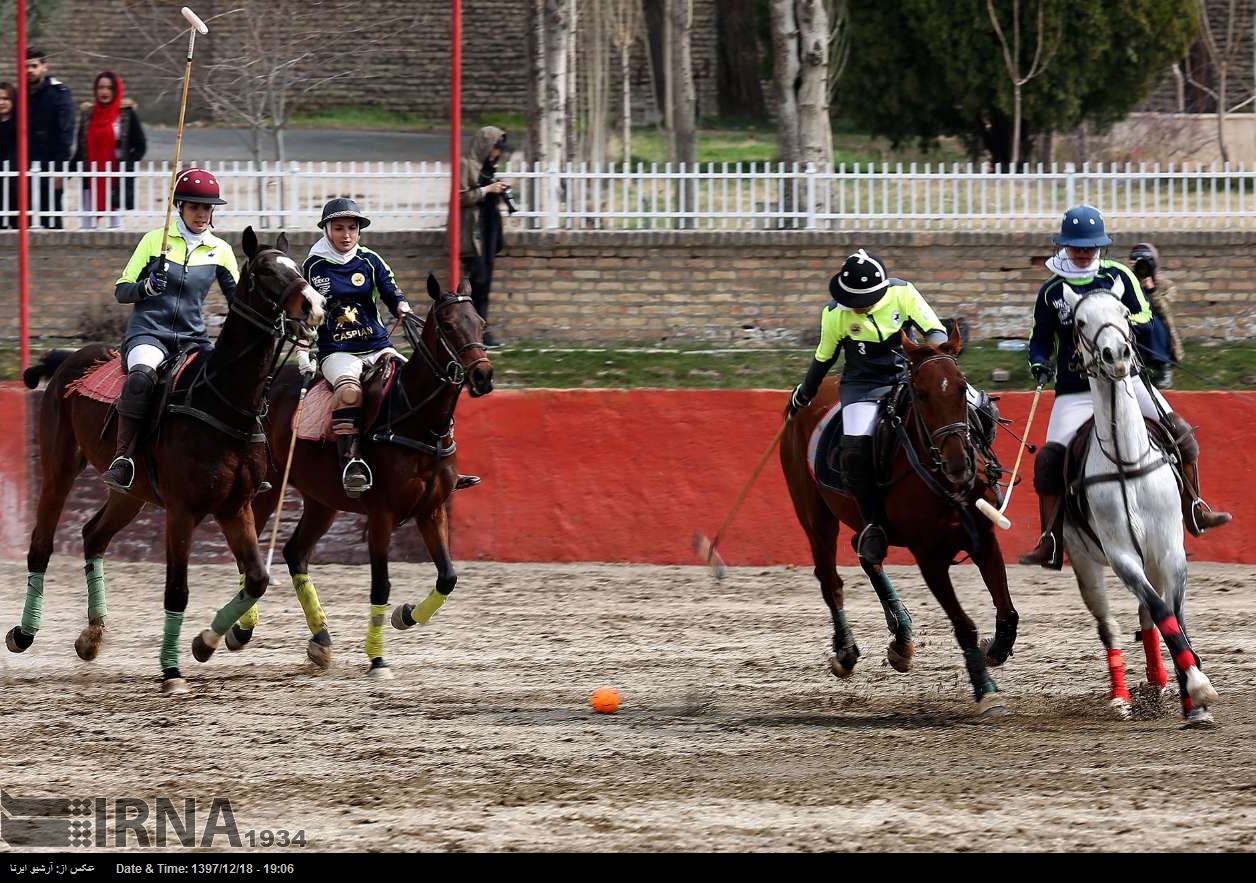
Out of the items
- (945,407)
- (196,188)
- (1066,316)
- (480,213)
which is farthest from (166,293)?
(480,213)

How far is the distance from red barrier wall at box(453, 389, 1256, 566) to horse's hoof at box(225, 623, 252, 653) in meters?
3.64

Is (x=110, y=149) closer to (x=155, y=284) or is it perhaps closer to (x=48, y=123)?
(x=48, y=123)

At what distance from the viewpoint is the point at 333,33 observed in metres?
30.0

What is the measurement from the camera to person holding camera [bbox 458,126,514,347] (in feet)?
60.0

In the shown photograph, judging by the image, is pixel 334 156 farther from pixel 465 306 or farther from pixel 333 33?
pixel 465 306

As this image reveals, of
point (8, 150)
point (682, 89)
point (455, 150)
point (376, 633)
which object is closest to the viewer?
point (376, 633)

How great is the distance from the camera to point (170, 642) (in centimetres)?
1055

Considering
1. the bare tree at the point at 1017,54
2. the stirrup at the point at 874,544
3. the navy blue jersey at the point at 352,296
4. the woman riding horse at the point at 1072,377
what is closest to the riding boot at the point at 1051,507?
the woman riding horse at the point at 1072,377

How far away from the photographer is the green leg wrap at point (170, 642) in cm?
1052

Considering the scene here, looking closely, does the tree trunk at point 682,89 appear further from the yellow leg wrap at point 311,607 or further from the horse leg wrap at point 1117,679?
the horse leg wrap at point 1117,679

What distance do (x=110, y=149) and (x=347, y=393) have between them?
894 centimetres

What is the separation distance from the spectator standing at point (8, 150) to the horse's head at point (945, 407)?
12082mm

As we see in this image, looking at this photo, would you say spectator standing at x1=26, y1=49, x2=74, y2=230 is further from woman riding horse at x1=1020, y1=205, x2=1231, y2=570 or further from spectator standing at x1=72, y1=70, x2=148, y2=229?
woman riding horse at x1=1020, y1=205, x2=1231, y2=570
